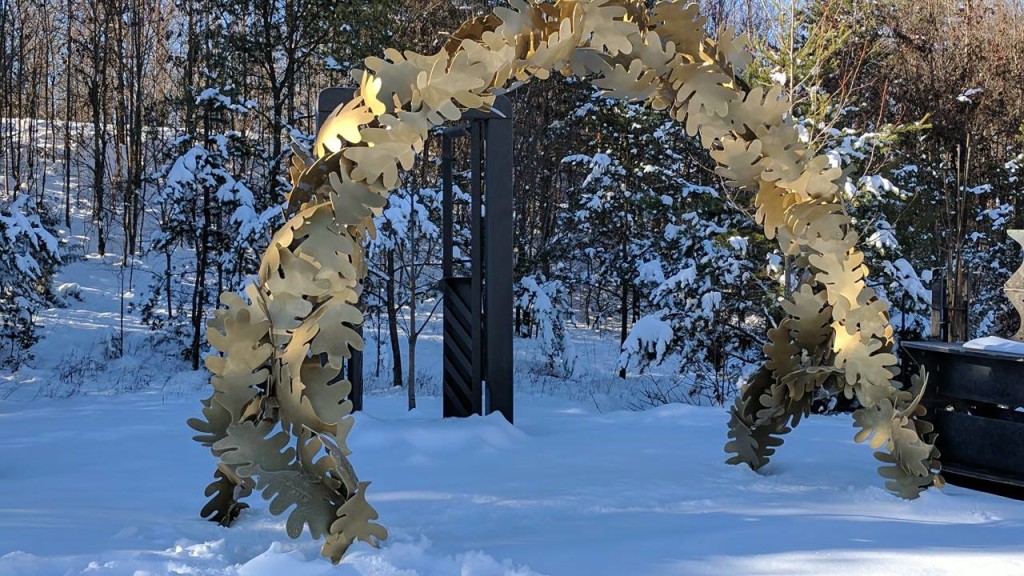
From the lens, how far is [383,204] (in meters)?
2.58

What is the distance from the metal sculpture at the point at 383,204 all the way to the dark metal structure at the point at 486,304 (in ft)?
6.71

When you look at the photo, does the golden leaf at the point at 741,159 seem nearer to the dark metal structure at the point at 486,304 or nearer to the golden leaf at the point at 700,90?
the golden leaf at the point at 700,90

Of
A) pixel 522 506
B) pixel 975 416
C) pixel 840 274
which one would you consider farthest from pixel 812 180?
pixel 522 506

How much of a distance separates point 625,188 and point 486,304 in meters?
8.59

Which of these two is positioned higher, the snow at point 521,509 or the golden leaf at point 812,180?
the golden leaf at point 812,180

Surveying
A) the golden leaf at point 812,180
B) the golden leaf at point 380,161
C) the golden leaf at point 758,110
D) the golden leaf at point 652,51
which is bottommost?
the golden leaf at point 380,161

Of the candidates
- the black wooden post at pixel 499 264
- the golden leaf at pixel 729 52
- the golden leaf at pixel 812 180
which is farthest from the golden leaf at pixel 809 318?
the black wooden post at pixel 499 264

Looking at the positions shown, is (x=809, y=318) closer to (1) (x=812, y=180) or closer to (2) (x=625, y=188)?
(1) (x=812, y=180)

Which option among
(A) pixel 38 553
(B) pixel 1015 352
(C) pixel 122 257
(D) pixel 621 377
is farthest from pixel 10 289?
(B) pixel 1015 352

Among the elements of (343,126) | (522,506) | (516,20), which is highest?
(516,20)

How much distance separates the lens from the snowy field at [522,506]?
2.42m

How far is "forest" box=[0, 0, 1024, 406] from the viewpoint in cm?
877

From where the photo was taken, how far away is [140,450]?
14.1 ft

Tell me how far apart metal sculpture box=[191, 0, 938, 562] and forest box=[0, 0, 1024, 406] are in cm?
409
